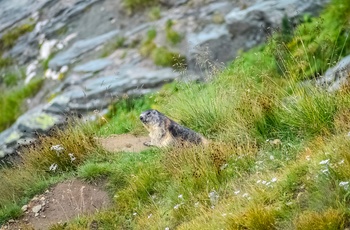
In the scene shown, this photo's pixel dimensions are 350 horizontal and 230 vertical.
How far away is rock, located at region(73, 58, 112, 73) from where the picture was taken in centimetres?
1324

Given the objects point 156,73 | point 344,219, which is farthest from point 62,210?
point 156,73

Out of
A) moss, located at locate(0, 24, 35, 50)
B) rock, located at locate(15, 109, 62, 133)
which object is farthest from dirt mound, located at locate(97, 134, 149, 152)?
moss, located at locate(0, 24, 35, 50)

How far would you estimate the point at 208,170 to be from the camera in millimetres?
6906

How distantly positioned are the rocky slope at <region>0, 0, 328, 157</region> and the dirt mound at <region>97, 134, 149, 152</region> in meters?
2.12

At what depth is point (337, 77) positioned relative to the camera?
877cm

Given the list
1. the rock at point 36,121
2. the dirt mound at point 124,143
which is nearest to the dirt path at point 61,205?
the dirt mound at point 124,143

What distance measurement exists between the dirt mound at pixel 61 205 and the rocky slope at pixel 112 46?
4166 millimetres

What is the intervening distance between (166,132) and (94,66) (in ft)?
17.0

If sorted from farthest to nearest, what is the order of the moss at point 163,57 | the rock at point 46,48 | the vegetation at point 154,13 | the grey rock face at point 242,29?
the rock at point 46,48
the vegetation at point 154,13
the moss at point 163,57
the grey rock face at point 242,29

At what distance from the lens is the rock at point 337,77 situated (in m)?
7.60

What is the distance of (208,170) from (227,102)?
7.20 feet

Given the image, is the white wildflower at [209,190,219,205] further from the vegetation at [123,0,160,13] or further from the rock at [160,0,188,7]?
the vegetation at [123,0,160,13]

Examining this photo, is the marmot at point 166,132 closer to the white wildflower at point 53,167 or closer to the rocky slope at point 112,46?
the white wildflower at point 53,167

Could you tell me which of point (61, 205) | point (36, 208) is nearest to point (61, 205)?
point (61, 205)
